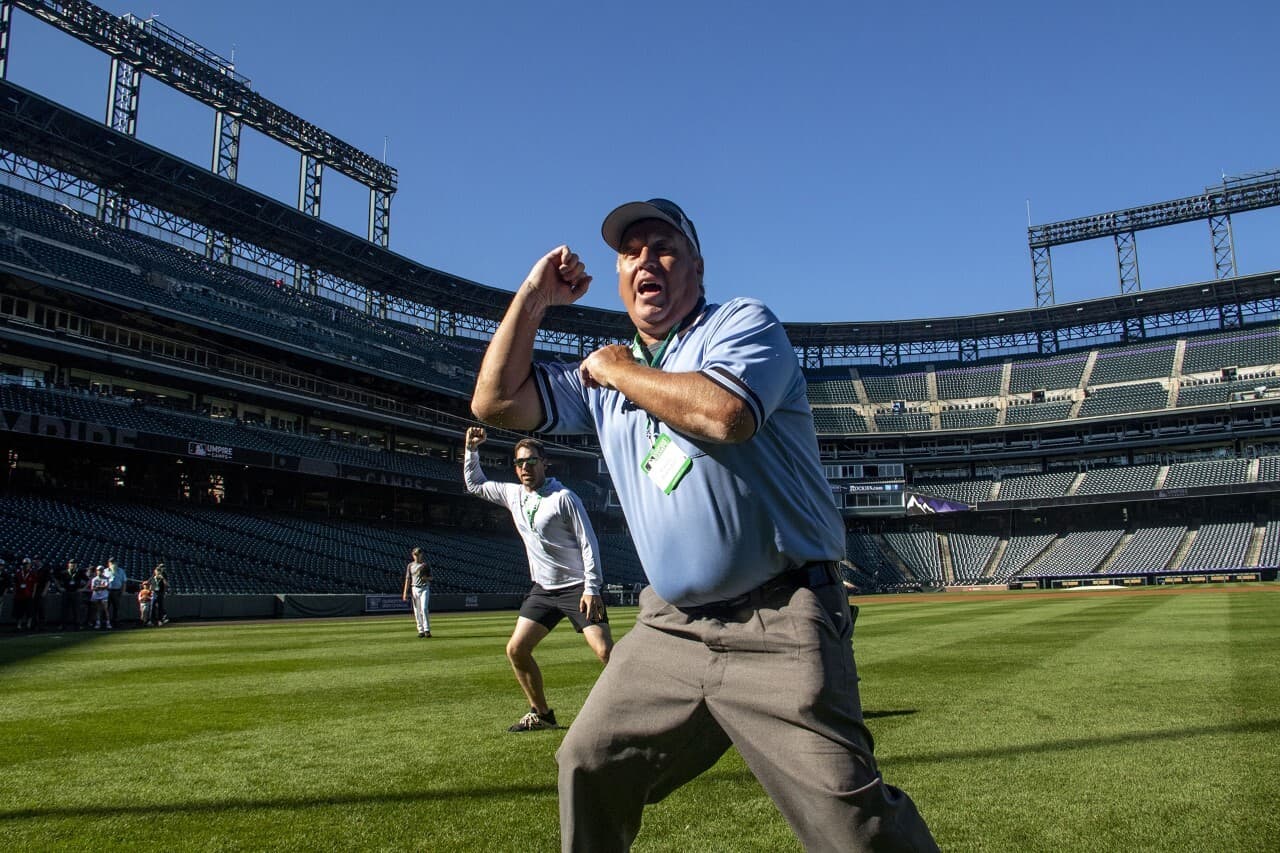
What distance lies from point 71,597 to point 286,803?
2401cm

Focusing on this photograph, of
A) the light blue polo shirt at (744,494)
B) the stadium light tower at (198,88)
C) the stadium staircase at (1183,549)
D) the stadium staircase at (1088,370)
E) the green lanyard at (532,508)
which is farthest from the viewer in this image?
the stadium staircase at (1088,370)

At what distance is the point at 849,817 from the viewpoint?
8.04 ft

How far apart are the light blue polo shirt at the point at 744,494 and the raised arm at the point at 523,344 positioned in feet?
1.87

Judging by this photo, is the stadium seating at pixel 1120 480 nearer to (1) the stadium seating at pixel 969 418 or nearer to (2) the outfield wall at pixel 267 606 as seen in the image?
(1) the stadium seating at pixel 969 418

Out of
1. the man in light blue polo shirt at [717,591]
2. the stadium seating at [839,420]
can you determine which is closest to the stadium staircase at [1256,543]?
the stadium seating at [839,420]

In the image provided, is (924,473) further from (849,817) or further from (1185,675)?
(849,817)

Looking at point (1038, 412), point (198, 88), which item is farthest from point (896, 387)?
point (198, 88)

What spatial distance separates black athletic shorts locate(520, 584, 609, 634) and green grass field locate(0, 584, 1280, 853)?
1.02m

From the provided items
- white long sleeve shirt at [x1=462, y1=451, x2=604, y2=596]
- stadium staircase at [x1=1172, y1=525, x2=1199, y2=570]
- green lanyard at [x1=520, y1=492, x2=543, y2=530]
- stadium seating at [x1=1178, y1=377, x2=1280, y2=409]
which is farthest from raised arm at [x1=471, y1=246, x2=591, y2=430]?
stadium seating at [x1=1178, y1=377, x2=1280, y2=409]

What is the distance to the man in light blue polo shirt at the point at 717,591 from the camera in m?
2.58

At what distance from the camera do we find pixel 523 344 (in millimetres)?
3238

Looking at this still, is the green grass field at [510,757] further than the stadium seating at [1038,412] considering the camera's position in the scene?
No

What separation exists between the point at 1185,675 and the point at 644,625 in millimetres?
9734

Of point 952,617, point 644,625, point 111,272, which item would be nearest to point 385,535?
point 111,272
